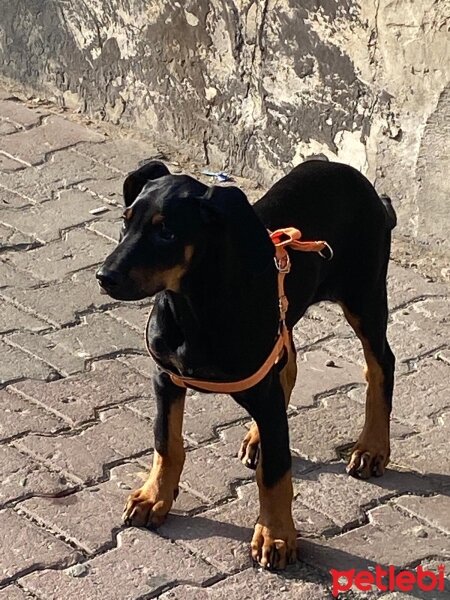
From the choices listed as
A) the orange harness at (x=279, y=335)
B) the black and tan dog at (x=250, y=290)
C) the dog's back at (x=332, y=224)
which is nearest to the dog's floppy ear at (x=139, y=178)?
the black and tan dog at (x=250, y=290)

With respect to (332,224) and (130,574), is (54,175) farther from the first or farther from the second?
(130,574)

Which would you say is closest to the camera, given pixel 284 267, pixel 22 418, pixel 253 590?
pixel 253 590

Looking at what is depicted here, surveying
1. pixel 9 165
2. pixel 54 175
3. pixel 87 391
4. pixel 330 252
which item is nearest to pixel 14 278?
pixel 87 391

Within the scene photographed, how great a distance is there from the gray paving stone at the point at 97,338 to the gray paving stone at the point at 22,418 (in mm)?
476

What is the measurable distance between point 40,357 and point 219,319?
1.71m

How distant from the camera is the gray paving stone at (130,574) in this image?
3684 mm

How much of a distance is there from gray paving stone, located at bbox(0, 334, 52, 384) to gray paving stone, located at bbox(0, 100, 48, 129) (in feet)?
9.18

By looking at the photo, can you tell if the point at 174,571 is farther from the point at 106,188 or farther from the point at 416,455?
the point at 106,188

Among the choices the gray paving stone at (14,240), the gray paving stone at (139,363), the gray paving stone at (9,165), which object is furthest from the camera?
the gray paving stone at (9,165)

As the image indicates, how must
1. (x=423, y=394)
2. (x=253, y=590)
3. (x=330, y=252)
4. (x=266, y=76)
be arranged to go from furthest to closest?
(x=266, y=76) → (x=423, y=394) → (x=330, y=252) → (x=253, y=590)

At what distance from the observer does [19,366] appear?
197 inches

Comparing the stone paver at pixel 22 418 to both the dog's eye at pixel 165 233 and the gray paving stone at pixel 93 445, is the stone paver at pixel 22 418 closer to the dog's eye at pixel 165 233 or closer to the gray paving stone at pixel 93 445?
the gray paving stone at pixel 93 445

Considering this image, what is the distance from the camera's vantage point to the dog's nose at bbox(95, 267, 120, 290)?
129 inches

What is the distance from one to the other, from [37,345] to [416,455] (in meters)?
1.72
